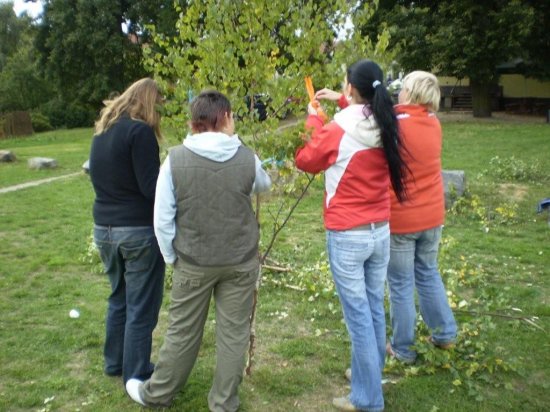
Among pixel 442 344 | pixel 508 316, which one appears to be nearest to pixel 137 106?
pixel 442 344

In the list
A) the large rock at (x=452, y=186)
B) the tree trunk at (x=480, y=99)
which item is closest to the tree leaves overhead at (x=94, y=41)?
the tree trunk at (x=480, y=99)

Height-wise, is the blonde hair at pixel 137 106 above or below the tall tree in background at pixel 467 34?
below

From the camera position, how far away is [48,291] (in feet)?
18.1

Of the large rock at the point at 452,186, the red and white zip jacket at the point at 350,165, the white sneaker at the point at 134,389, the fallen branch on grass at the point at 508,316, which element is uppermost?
the red and white zip jacket at the point at 350,165

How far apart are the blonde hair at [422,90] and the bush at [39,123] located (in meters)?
31.9

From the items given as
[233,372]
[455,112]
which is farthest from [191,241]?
[455,112]

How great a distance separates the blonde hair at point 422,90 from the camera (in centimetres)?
336

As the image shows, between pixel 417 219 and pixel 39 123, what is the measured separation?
3244cm

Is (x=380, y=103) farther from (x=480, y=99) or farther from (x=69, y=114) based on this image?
(x=69, y=114)

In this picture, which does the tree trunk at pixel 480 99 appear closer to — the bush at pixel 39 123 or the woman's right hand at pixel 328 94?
the woman's right hand at pixel 328 94

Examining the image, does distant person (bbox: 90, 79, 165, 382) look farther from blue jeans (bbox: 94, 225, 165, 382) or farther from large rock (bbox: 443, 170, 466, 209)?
large rock (bbox: 443, 170, 466, 209)

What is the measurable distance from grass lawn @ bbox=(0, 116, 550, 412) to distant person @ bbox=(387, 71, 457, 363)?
0.85 ft

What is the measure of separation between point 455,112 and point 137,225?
25.7 m

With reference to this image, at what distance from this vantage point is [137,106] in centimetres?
319
